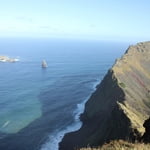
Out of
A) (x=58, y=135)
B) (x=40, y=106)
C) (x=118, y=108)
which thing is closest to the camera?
(x=118, y=108)

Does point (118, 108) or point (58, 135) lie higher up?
point (118, 108)

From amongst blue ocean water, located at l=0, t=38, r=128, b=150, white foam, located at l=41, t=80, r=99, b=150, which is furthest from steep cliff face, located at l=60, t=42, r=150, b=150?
blue ocean water, located at l=0, t=38, r=128, b=150

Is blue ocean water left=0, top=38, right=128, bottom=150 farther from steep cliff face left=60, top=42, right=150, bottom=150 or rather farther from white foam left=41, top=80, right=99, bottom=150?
steep cliff face left=60, top=42, right=150, bottom=150

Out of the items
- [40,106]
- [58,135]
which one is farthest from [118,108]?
[40,106]

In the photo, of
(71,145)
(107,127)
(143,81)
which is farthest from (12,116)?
(143,81)

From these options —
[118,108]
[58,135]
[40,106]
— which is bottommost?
[40,106]

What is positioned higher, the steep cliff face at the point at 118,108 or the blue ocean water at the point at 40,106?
the steep cliff face at the point at 118,108

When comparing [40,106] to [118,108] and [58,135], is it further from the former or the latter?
[118,108]

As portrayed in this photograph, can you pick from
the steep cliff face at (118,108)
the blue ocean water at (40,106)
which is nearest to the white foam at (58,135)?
the blue ocean water at (40,106)

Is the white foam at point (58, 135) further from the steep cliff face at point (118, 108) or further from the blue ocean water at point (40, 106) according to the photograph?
the steep cliff face at point (118, 108)
